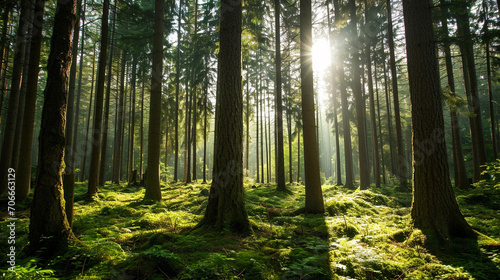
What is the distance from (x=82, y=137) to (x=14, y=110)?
40.3m

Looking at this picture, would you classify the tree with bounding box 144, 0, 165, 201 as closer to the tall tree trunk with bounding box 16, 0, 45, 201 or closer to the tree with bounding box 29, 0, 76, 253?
the tall tree trunk with bounding box 16, 0, 45, 201

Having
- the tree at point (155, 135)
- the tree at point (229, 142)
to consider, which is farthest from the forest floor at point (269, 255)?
the tree at point (155, 135)

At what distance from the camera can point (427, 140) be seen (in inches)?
179

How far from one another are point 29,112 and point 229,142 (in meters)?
7.47

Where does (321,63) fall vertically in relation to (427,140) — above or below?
above

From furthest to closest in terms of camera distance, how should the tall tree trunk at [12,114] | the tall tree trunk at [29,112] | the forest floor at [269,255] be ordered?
the tall tree trunk at [12,114] < the tall tree trunk at [29,112] < the forest floor at [269,255]

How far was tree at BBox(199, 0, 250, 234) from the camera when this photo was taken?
466 centimetres

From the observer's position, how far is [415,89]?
15.7 feet

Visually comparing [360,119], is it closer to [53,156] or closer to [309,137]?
[309,137]

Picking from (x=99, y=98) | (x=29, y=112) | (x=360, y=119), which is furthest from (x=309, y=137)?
(x=29, y=112)

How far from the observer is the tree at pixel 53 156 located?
10.4 ft

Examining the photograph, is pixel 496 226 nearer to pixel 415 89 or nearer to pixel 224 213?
pixel 415 89

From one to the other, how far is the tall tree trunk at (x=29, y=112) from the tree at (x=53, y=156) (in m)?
5.49

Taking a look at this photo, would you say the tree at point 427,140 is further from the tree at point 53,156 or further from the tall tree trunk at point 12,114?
the tall tree trunk at point 12,114
